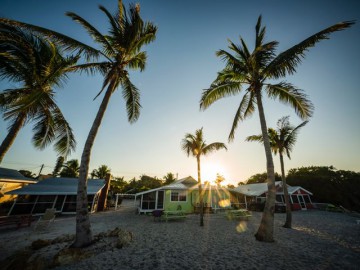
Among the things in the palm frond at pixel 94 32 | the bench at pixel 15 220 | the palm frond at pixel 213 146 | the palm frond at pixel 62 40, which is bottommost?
the bench at pixel 15 220

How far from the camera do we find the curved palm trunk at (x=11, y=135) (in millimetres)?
6338

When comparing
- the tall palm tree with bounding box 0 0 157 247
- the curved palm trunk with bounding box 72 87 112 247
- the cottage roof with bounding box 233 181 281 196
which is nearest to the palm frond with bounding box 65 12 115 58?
the tall palm tree with bounding box 0 0 157 247

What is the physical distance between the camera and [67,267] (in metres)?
4.53

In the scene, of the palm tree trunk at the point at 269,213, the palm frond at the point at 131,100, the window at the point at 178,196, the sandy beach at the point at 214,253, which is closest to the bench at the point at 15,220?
the sandy beach at the point at 214,253

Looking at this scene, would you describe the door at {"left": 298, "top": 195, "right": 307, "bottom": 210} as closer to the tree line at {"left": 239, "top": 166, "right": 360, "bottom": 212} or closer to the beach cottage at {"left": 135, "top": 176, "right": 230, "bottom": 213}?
the tree line at {"left": 239, "top": 166, "right": 360, "bottom": 212}

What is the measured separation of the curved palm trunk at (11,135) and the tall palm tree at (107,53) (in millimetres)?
3405

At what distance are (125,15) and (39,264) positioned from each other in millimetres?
9615

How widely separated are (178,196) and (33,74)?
18075 millimetres

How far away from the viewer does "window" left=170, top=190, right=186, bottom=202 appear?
64.1ft

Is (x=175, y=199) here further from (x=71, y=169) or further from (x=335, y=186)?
(x=335, y=186)

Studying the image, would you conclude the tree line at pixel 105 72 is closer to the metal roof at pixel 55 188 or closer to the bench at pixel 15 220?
the bench at pixel 15 220

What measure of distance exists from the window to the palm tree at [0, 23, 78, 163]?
1426 cm

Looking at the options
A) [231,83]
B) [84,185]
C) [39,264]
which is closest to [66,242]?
[39,264]

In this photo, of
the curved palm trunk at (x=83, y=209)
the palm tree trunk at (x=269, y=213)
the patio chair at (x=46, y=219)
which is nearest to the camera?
the curved palm trunk at (x=83, y=209)
